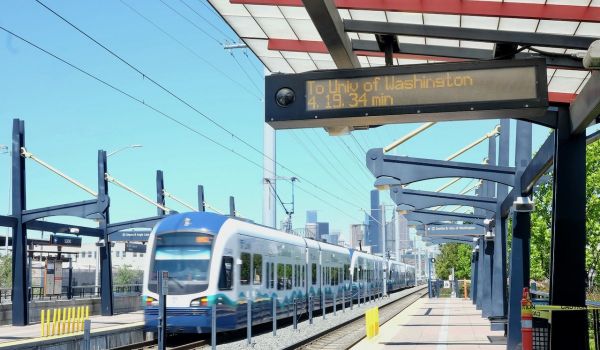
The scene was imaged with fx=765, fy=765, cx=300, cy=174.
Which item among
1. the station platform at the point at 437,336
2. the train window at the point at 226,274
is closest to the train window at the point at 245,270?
the train window at the point at 226,274

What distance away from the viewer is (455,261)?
3295 inches

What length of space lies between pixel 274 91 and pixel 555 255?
4396 mm

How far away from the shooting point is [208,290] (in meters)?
18.8

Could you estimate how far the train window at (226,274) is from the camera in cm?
1909

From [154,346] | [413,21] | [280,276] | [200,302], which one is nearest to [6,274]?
[280,276]

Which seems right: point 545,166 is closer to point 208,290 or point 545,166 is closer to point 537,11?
point 537,11

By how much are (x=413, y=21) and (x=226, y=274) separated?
1113 centimetres

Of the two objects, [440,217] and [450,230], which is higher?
[440,217]

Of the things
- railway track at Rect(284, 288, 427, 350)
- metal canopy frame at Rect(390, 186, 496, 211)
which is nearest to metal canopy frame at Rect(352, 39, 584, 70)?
railway track at Rect(284, 288, 427, 350)

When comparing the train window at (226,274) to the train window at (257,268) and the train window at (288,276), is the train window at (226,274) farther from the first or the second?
the train window at (288,276)

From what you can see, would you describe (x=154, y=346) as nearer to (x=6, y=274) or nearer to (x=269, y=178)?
(x=269, y=178)

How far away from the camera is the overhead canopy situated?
8.31 meters

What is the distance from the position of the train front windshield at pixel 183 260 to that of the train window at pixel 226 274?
39cm

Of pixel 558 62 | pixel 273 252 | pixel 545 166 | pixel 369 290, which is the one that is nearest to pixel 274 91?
pixel 558 62
